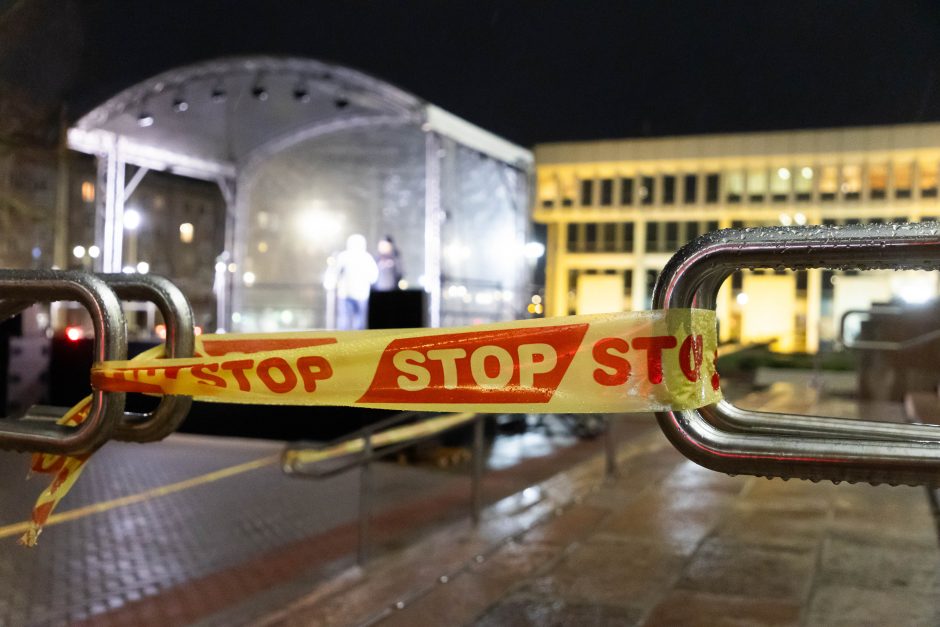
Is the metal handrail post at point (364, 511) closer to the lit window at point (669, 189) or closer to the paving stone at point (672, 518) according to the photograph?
the paving stone at point (672, 518)

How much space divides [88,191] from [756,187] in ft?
104

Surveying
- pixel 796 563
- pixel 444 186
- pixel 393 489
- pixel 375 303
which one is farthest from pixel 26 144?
pixel 796 563

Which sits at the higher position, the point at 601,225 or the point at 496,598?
the point at 601,225

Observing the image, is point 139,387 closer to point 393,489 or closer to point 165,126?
point 393,489

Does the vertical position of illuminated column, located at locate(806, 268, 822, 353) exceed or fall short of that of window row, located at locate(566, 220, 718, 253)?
it falls short

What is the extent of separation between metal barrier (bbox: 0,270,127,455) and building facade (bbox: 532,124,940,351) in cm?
3131

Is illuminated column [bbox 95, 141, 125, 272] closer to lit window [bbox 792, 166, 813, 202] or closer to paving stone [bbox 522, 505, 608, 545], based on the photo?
paving stone [bbox 522, 505, 608, 545]

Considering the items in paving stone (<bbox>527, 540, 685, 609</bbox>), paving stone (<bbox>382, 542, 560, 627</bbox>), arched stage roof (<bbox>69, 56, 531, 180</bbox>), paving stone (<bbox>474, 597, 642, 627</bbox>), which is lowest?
paving stone (<bbox>382, 542, 560, 627</bbox>)

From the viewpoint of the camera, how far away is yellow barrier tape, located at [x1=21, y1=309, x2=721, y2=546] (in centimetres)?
188

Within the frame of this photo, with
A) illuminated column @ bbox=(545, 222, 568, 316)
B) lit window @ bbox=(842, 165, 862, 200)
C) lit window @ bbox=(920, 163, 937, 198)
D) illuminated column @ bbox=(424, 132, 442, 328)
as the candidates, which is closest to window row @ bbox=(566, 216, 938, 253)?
illuminated column @ bbox=(545, 222, 568, 316)

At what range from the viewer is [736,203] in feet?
Result: 139

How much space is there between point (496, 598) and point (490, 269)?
43.4 ft

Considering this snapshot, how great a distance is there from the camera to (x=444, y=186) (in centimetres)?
1588

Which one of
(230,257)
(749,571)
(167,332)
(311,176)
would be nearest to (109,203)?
(230,257)
